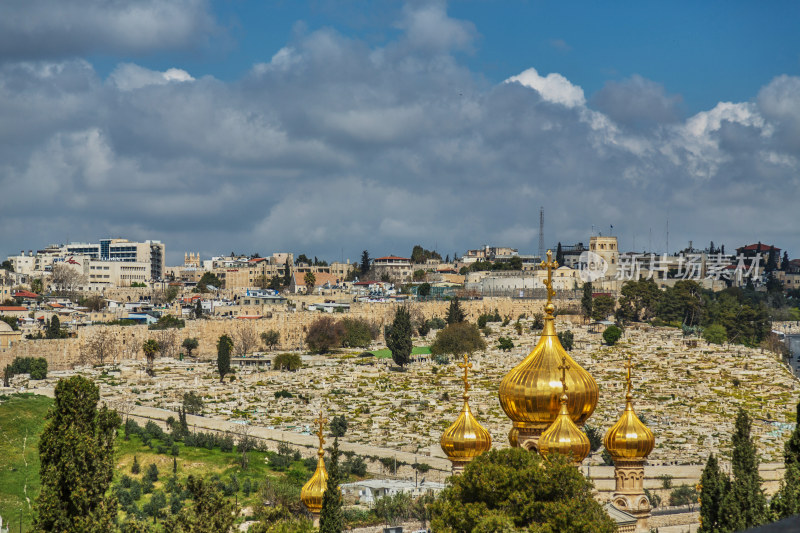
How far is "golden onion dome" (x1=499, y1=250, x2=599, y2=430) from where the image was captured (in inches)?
912

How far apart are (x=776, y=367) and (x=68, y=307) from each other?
60326 millimetres

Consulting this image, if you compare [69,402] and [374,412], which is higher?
[69,402]

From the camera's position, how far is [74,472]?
25.1 m

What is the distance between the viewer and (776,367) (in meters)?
69.7

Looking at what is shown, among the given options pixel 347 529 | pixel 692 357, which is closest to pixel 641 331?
pixel 692 357

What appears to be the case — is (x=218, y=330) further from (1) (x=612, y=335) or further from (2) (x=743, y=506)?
(2) (x=743, y=506)

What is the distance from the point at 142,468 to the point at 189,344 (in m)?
40.8

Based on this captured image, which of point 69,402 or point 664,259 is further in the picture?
point 664,259

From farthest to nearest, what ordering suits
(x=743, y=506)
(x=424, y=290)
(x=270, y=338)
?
1. (x=424, y=290)
2. (x=270, y=338)
3. (x=743, y=506)

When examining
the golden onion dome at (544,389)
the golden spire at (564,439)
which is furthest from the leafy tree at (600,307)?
the golden spire at (564,439)

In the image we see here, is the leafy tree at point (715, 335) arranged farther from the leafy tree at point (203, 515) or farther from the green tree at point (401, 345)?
the leafy tree at point (203, 515)

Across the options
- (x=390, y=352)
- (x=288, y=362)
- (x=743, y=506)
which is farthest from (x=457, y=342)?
(x=743, y=506)

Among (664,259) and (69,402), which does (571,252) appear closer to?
(664,259)

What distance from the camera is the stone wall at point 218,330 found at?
7819cm
